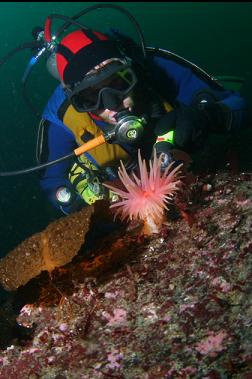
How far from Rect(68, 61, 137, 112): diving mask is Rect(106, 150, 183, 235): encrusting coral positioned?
1.58 m

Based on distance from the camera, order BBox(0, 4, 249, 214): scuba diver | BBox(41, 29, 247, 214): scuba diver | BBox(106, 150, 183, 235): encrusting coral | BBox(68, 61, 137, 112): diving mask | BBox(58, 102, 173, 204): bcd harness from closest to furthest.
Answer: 1. BBox(106, 150, 183, 235): encrusting coral
2. BBox(41, 29, 247, 214): scuba diver
3. BBox(0, 4, 249, 214): scuba diver
4. BBox(68, 61, 137, 112): diving mask
5. BBox(58, 102, 173, 204): bcd harness

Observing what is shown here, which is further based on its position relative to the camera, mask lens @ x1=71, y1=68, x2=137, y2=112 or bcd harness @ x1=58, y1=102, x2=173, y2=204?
bcd harness @ x1=58, y1=102, x2=173, y2=204

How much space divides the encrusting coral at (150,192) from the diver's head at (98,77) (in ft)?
5.28

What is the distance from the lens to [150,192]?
2.27m

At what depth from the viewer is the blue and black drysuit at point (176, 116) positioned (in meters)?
2.97

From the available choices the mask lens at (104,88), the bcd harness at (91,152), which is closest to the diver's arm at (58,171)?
the bcd harness at (91,152)

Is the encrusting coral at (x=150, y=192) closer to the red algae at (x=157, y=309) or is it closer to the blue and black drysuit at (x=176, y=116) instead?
the red algae at (x=157, y=309)

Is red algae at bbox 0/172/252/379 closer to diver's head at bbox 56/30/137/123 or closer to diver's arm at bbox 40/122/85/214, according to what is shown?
diver's head at bbox 56/30/137/123

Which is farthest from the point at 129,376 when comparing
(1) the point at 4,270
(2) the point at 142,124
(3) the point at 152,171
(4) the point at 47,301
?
(2) the point at 142,124

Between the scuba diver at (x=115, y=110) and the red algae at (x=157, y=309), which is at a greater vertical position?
the scuba diver at (x=115, y=110)

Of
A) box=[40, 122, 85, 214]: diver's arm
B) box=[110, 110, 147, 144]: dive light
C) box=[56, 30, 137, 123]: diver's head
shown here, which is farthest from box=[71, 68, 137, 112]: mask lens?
box=[40, 122, 85, 214]: diver's arm

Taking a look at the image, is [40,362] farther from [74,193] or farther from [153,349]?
[74,193]

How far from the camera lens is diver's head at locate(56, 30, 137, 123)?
3.63 metres

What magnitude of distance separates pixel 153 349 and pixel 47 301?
828 millimetres
